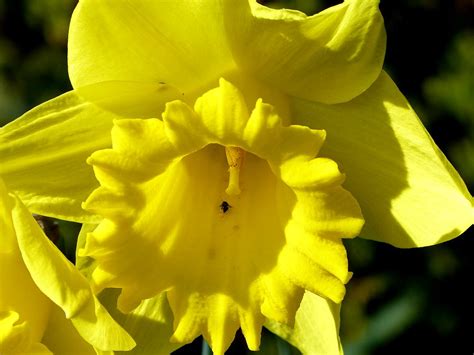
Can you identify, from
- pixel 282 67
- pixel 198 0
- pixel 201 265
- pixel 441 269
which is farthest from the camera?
pixel 441 269

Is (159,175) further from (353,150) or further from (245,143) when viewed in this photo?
(353,150)

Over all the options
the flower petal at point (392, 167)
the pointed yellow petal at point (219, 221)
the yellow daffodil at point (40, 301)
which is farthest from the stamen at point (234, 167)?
the yellow daffodil at point (40, 301)

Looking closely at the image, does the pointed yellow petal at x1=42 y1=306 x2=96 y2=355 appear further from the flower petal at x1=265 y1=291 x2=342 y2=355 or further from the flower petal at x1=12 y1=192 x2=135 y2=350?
the flower petal at x1=265 y1=291 x2=342 y2=355

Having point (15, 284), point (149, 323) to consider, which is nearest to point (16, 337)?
point (15, 284)

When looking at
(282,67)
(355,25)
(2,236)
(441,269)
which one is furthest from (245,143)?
(441,269)

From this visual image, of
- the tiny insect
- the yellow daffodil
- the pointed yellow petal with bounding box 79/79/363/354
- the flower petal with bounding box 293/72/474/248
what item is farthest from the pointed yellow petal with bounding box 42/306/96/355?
the flower petal with bounding box 293/72/474/248

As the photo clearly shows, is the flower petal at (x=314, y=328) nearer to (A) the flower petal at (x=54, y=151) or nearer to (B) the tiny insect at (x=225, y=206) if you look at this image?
(B) the tiny insect at (x=225, y=206)
